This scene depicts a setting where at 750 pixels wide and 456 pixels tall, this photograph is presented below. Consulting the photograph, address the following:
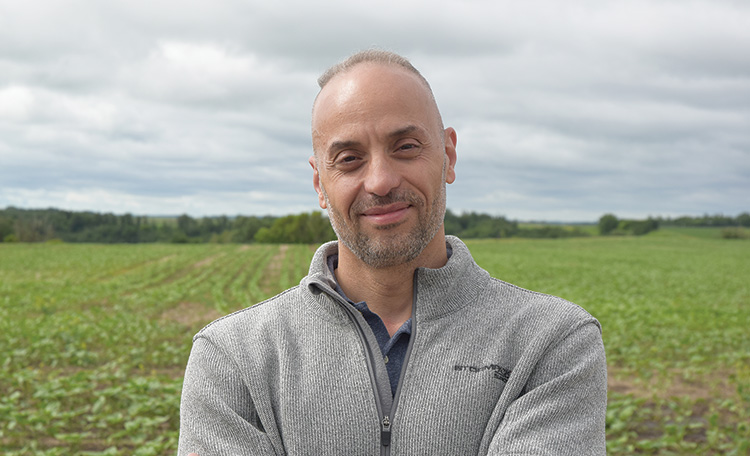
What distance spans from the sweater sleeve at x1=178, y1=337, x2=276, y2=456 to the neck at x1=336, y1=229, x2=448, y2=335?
0.51m

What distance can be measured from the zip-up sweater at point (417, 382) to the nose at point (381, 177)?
0.34 metres

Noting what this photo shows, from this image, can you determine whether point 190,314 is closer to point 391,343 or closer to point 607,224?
point 391,343

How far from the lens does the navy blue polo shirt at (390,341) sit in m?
1.89

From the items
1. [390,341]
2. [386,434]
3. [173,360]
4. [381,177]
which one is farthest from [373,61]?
[173,360]

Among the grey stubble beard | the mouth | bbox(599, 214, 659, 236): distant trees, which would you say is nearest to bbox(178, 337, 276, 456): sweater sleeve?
the grey stubble beard

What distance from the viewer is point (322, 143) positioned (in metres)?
1.95

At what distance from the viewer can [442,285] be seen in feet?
6.42

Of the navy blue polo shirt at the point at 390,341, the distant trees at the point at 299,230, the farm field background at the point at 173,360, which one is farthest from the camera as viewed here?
the distant trees at the point at 299,230

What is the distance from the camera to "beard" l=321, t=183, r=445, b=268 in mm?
1851

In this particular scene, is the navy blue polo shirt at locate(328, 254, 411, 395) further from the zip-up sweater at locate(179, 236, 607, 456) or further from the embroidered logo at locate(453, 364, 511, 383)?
the embroidered logo at locate(453, 364, 511, 383)

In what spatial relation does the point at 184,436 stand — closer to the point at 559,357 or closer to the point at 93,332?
the point at 559,357

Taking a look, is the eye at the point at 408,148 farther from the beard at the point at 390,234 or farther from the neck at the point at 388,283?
the neck at the point at 388,283

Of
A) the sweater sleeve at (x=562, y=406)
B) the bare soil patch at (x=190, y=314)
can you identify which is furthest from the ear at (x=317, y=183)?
the bare soil patch at (x=190, y=314)

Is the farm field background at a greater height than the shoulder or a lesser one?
lesser
